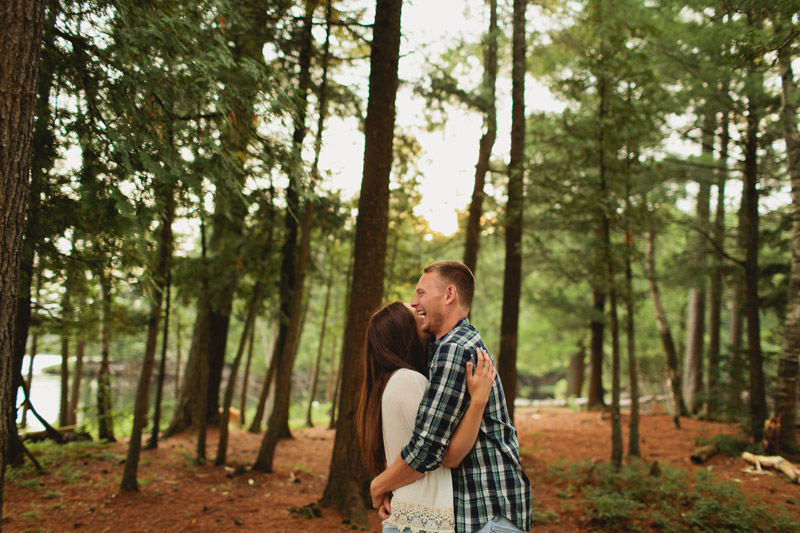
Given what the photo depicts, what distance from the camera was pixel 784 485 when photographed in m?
7.14

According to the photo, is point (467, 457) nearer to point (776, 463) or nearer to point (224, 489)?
point (224, 489)

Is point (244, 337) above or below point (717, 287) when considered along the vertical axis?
below

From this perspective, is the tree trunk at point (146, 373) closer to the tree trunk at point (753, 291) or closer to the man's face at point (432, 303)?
the man's face at point (432, 303)

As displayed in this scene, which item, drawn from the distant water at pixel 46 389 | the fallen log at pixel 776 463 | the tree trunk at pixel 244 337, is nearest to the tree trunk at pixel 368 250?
the tree trunk at pixel 244 337

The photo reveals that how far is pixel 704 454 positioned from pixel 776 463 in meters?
1.53

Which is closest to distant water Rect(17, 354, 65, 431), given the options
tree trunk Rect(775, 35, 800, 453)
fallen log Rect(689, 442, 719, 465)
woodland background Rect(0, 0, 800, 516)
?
woodland background Rect(0, 0, 800, 516)

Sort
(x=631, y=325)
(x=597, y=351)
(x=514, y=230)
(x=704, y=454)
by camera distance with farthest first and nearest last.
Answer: (x=597, y=351), (x=514, y=230), (x=704, y=454), (x=631, y=325)

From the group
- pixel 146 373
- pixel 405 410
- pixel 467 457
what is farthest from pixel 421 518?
pixel 146 373

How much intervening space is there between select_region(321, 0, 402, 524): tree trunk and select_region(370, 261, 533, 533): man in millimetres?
4156

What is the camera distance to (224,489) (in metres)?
7.50

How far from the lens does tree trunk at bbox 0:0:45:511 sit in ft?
10.5

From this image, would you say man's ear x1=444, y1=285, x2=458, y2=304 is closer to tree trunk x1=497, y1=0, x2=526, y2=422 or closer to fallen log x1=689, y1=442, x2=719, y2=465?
tree trunk x1=497, y1=0, x2=526, y2=422

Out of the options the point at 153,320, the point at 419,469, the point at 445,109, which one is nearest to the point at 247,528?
the point at 153,320

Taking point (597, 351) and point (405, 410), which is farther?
point (597, 351)
